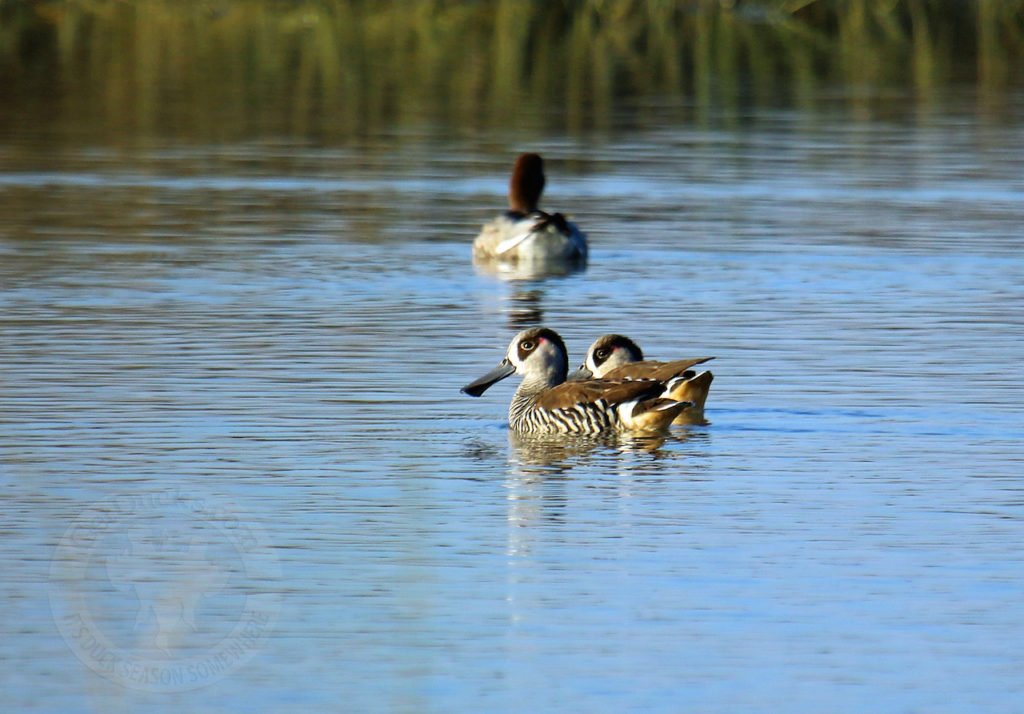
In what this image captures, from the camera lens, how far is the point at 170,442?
10.9 m

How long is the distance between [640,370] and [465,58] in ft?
79.7

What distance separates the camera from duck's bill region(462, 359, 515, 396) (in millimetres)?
12351

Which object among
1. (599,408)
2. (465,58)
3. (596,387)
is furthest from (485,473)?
(465,58)

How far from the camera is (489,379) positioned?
12.4 meters

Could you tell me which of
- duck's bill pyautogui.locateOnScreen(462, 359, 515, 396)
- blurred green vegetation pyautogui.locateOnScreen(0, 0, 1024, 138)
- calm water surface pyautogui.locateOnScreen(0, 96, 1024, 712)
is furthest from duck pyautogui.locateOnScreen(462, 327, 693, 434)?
blurred green vegetation pyautogui.locateOnScreen(0, 0, 1024, 138)

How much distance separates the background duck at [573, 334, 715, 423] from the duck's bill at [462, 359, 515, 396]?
427 millimetres

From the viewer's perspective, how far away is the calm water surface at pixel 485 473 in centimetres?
743

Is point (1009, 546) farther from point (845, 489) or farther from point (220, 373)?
point (220, 373)

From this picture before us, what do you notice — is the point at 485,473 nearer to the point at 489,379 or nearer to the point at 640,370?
the point at 640,370

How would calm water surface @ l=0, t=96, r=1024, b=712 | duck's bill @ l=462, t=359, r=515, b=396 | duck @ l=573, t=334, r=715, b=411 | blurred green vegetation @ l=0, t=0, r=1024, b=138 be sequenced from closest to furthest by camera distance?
calm water surface @ l=0, t=96, r=1024, b=712 < duck @ l=573, t=334, r=715, b=411 < duck's bill @ l=462, t=359, r=515, b=396 < blurred green vegetation @ l=0, t=0, r=1024, b=138

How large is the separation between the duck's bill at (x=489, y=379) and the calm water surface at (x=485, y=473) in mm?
138

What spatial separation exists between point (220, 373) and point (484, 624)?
5.37 metres

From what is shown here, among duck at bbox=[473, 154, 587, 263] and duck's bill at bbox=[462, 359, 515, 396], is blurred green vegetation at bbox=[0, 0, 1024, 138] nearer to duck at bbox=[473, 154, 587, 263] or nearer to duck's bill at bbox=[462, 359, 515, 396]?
duck at bbox=[473, 154, 587, 263]

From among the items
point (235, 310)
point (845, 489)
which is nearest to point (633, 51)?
point (235, 310)
